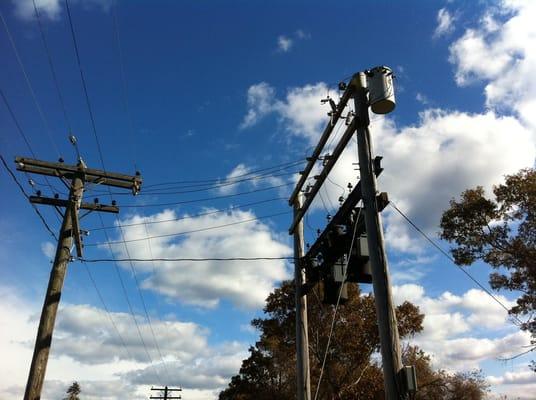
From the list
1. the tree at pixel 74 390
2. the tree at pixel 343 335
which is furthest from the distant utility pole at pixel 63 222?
the tree at pixel 74 390

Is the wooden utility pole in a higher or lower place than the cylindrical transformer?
lower

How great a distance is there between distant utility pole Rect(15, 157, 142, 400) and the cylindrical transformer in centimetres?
818

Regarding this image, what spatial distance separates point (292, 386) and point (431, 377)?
33.2 feet

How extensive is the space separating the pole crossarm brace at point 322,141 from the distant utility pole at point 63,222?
4.93m

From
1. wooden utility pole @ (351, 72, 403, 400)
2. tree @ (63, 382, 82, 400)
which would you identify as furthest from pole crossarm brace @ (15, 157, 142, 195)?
tree @ (63, 382, 82, 400)

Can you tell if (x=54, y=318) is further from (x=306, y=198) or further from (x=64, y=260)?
(x=306, y=198)

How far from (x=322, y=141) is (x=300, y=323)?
4.86m

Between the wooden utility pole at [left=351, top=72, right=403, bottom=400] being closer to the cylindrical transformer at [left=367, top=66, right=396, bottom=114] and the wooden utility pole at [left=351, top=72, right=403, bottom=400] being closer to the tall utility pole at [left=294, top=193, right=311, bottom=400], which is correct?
the cylindrical transformer at [left=367, top=66, right=396, bottom=114]

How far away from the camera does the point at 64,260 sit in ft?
37.1

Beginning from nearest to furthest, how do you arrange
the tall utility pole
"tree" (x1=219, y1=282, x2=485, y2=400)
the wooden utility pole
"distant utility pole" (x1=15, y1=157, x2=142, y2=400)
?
the wooden utility pole, "distant utility pole" (x1=15, y1=157, x2=142, y2=400), the tall utility pole, "tree" (x1=219, y1=282, x2=485, y2=400)

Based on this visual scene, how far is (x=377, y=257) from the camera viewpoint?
22.8 ft

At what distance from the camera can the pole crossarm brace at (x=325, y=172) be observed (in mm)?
8891

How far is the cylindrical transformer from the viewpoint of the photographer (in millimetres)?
7754

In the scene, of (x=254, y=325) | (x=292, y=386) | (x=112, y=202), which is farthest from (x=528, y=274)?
(x=292, y=386)
